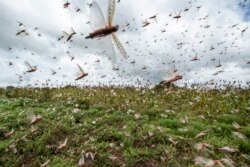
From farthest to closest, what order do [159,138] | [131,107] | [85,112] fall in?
[131,107] < [85,112] < [159,138]

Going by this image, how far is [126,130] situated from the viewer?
378 inches

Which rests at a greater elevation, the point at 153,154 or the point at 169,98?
the point at 153,154

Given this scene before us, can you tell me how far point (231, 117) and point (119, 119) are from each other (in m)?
3.26

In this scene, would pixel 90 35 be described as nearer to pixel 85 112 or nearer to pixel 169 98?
pixel 85 112

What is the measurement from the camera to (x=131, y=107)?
12.4 metres

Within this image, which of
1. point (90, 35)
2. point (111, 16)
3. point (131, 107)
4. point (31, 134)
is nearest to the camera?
point (111, 16)

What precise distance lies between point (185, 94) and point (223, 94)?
1.41 meters

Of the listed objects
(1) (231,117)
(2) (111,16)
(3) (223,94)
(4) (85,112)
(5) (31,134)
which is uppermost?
(2) (111,16)

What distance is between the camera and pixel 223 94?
47.6 feet

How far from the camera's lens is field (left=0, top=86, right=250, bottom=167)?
27.2ft

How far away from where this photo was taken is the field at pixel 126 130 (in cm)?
828

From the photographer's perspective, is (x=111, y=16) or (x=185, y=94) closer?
(x=111, y=16)

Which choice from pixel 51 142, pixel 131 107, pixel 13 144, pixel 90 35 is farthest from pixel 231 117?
pixel 90 35

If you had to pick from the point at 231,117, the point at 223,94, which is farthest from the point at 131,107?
→ the point at 223,94
